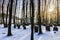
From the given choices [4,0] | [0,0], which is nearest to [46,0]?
[4,0]

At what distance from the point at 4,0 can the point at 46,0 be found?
9535 millimetres

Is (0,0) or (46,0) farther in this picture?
(0,0)

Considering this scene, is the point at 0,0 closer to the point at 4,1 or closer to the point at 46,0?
the point at 4,1

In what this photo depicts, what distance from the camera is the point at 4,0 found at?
2605cm

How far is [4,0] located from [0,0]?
67.3 inches

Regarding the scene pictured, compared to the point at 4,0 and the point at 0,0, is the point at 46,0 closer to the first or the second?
the point at 4,0

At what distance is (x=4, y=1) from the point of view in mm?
26312

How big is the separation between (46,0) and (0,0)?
11207 mm

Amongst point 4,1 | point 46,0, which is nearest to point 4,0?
point 4,1

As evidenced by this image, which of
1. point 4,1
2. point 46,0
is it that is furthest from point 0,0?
point 46,0

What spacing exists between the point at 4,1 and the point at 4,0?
1.03 feet

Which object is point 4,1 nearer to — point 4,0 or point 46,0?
point 4,0

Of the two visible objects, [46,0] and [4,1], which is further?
[4,1]

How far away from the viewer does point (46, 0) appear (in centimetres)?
2025
